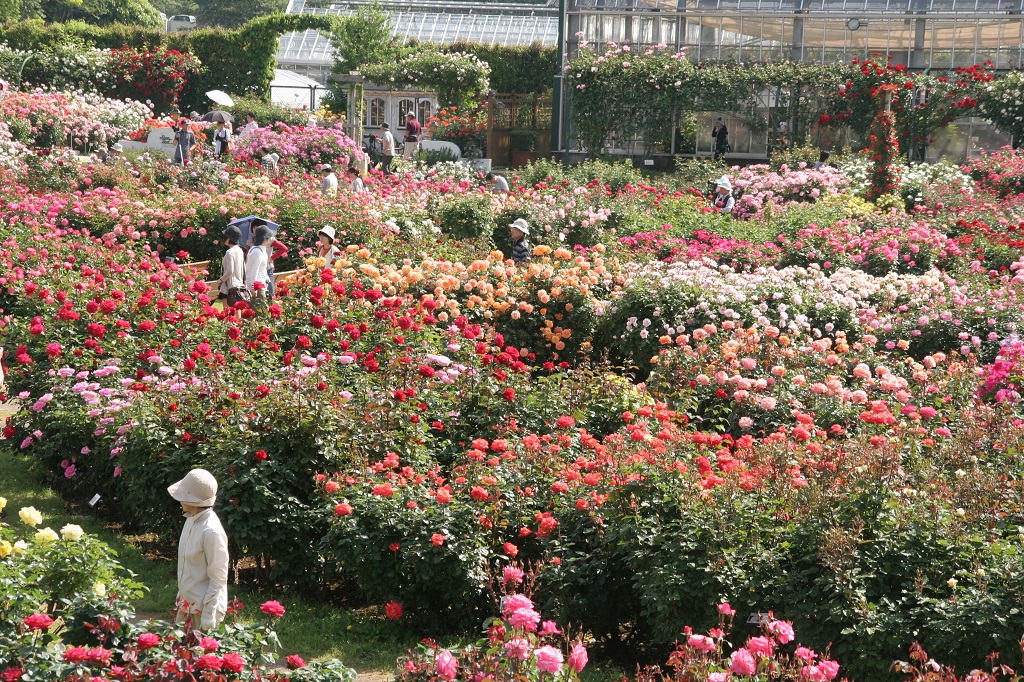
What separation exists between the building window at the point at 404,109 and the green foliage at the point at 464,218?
62.6ft

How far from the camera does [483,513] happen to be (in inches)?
211

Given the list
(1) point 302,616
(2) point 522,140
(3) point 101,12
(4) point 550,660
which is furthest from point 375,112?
(4) point 550,660

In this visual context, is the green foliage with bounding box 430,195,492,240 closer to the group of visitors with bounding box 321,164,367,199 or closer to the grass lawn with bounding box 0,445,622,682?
the group of visitors with bounding box 321,164,367,199

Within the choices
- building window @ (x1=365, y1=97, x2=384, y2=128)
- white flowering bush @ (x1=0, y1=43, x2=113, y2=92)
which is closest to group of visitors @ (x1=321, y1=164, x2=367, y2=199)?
building window @ (x1=365, y1=97, x2=384, y2=128)

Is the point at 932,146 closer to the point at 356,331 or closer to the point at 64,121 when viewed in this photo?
the point at 64,121

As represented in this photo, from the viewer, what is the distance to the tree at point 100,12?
5028 centimetres

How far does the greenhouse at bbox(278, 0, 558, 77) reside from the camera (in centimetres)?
3916

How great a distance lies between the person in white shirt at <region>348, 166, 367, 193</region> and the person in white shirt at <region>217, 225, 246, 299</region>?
5228 mm

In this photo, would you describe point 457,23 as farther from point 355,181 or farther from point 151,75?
point 355,181

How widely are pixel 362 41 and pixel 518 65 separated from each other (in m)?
4.83

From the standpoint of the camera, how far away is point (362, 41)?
32250 millimetres

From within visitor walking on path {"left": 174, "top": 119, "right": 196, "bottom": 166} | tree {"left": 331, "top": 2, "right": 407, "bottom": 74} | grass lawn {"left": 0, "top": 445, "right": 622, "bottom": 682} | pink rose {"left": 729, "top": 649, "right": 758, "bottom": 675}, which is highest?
tree {"left": 331, "top": 2, "right": 407, "bottom": 74}

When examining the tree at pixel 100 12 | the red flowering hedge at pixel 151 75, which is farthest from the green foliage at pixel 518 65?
the tree at pixel 100 12

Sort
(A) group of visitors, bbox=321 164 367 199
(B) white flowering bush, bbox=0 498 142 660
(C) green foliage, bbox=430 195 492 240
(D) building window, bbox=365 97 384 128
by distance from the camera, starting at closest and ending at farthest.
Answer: (B) white flowering bush, bbox=0 498 142 660
(C) green foliage, bbox=430 195 492 240
(A) group of visitors, bbox=321 164 367 199
(D) building window, bbox=365 97 384 128
